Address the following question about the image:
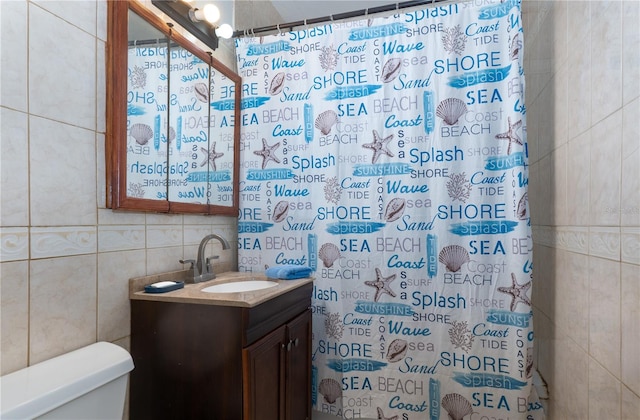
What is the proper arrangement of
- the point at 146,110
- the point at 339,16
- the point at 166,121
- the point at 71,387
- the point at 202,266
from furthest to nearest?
the point at 339,16, the point at 202,266, the point at 166,121, the point at 146,110, the point at 71,387

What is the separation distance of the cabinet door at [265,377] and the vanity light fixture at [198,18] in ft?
4.59

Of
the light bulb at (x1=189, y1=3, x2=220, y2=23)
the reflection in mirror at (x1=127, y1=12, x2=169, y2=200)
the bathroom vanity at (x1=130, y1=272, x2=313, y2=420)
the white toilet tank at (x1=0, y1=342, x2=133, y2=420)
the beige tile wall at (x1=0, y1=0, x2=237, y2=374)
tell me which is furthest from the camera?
the light bulb at (x1=189, y1=3, x2=220, y2=23)

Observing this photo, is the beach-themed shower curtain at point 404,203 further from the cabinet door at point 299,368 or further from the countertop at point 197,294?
the countertop at point 197,294

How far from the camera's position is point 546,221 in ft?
5.56

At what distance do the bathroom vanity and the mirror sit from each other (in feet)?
1.31

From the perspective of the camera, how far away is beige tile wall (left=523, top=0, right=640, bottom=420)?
95 cm

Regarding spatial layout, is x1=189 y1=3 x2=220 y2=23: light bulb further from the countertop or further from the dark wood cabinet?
the dark wood cabinet

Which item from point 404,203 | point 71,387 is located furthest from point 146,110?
point 404,203

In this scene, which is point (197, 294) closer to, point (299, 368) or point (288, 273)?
point (288, 273)

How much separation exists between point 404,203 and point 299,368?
0.93m

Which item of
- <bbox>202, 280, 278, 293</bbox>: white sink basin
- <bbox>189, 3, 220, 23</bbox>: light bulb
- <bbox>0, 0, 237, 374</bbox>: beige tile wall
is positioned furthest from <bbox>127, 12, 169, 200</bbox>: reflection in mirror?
<bbox>202, 280, 278, 293</bbox>: white sink basin

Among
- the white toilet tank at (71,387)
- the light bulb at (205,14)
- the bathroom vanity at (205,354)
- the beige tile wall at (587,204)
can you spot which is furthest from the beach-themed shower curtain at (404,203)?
the white toilet tank at (71,387)

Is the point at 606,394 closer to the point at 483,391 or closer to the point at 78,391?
the point at 483,391

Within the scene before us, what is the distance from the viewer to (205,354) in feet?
4.05
